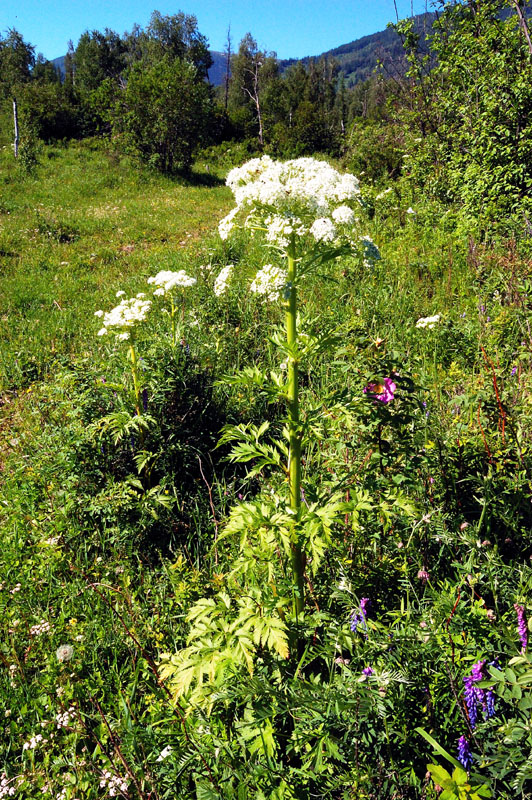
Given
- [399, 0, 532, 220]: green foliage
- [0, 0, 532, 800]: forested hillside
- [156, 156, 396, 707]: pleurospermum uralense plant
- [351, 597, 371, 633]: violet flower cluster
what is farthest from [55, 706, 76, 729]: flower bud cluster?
[399, 0, 532, 220]: green foliage

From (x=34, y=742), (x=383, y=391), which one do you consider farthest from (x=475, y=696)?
(x=34, y=742)

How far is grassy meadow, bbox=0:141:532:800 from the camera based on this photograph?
1.72 m

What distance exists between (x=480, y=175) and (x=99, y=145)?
85.5 ft

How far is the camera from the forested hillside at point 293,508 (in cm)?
176

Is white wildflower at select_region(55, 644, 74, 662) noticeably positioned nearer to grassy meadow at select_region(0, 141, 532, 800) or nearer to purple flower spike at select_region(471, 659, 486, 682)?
grassy meadow at select_region(0, 141, 532, 800)

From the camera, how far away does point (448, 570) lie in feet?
8.36

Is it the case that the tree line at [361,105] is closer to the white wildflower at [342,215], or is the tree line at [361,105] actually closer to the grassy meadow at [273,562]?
the grassy meadow at [273,562]

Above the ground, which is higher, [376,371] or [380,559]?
[376,371]

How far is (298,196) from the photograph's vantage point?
2.20m

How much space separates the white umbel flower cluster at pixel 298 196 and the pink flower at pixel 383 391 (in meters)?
0.82

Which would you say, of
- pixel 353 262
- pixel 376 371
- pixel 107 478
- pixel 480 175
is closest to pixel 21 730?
pixel 107 478

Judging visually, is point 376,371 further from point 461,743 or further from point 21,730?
point 21,730

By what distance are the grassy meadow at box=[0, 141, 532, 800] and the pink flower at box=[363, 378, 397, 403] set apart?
0.10 feet

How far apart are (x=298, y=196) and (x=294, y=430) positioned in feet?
3.58
